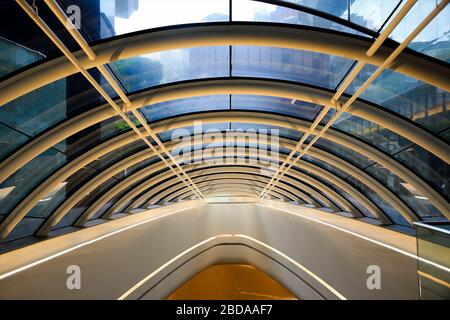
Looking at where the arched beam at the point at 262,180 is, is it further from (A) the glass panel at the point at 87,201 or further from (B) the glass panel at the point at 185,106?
(B) the glass panel at the point at 185,106

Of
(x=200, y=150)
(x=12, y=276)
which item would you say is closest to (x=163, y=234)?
(x=200, y=150)

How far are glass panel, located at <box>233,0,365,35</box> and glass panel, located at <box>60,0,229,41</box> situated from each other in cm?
36

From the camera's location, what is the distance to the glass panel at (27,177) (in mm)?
12961

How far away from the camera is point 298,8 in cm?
787

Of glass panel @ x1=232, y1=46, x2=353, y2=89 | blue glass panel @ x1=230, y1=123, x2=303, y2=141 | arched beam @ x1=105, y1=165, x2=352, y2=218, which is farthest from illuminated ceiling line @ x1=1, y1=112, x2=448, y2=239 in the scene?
arched beam @ x1=105, y1=165, x2=352, y2=218

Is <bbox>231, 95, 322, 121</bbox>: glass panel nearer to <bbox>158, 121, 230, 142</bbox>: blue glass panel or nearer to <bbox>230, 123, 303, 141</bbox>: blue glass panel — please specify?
<bbox>230, 123, 303, 141</bbox>: blue glass panel

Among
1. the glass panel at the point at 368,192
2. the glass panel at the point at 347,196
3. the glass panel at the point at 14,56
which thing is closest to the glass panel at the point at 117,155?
the glass panel at the point at 14,56

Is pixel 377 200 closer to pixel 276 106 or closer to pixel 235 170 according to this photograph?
pixel 276 106

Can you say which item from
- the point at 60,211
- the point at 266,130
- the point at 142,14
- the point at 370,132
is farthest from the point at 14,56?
the point at 370,132

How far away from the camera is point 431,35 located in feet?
29.5

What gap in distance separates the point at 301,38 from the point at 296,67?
2706 mm

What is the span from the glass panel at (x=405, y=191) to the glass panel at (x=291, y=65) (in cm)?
713

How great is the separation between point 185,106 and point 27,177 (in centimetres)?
681
